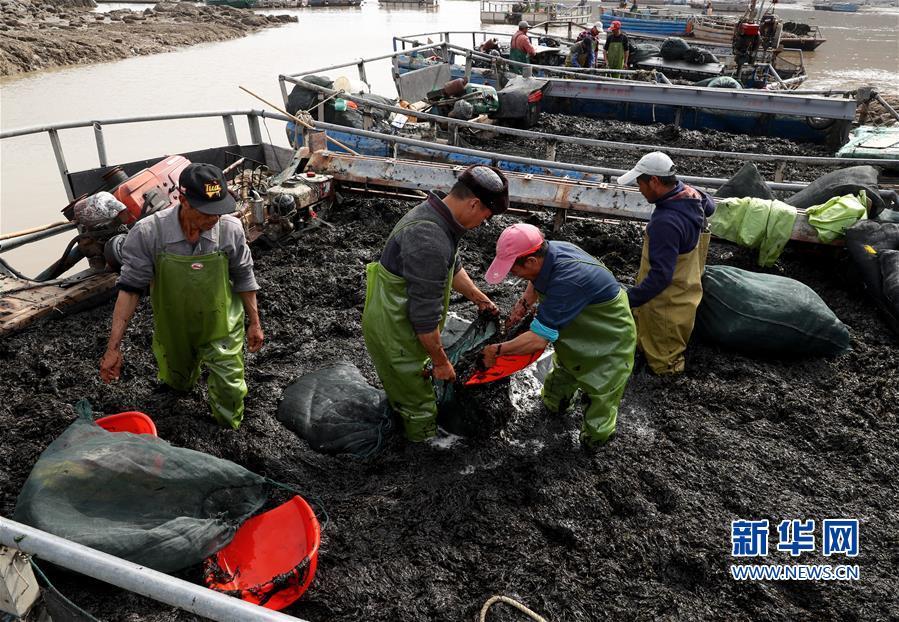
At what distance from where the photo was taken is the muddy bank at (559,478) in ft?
8.71

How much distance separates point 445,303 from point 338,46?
33.1 m

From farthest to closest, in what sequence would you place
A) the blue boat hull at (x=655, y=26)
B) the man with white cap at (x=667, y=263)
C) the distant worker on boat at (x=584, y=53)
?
the blue boat hull at (x=655, y=26) < the distant worker on boat at (x=584, y=53) < the man with white cap at (x=667, y=263)

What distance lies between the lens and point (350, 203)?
6.25 meters

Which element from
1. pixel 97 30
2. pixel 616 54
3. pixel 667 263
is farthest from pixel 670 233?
pixel 97 30

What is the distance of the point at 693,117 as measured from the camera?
9742mm

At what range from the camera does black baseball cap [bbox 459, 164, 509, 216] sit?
274cm

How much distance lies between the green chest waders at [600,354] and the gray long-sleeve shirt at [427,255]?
604 millimetres

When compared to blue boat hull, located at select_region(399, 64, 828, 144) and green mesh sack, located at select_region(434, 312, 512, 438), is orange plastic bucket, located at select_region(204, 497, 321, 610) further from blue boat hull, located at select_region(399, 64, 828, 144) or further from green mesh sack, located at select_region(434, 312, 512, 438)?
blue boat hull, located at select_region(399, 64, 828, 144)

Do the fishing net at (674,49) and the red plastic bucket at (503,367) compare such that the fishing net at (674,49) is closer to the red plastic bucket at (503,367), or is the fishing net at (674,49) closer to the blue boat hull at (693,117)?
the blue boat hull at (693,117)

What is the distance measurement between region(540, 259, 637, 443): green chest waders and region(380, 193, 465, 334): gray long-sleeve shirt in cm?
60

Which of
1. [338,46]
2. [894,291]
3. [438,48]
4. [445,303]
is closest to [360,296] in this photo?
[445,303]

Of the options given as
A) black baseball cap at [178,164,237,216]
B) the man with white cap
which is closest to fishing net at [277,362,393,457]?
black baseball cap at [178,164,237,216]

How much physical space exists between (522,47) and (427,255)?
11192mm

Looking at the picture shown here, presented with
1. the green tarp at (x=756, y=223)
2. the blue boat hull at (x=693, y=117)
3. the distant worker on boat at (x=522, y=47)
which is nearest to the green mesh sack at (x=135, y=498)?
the green tarp at (x=756, y=223)
